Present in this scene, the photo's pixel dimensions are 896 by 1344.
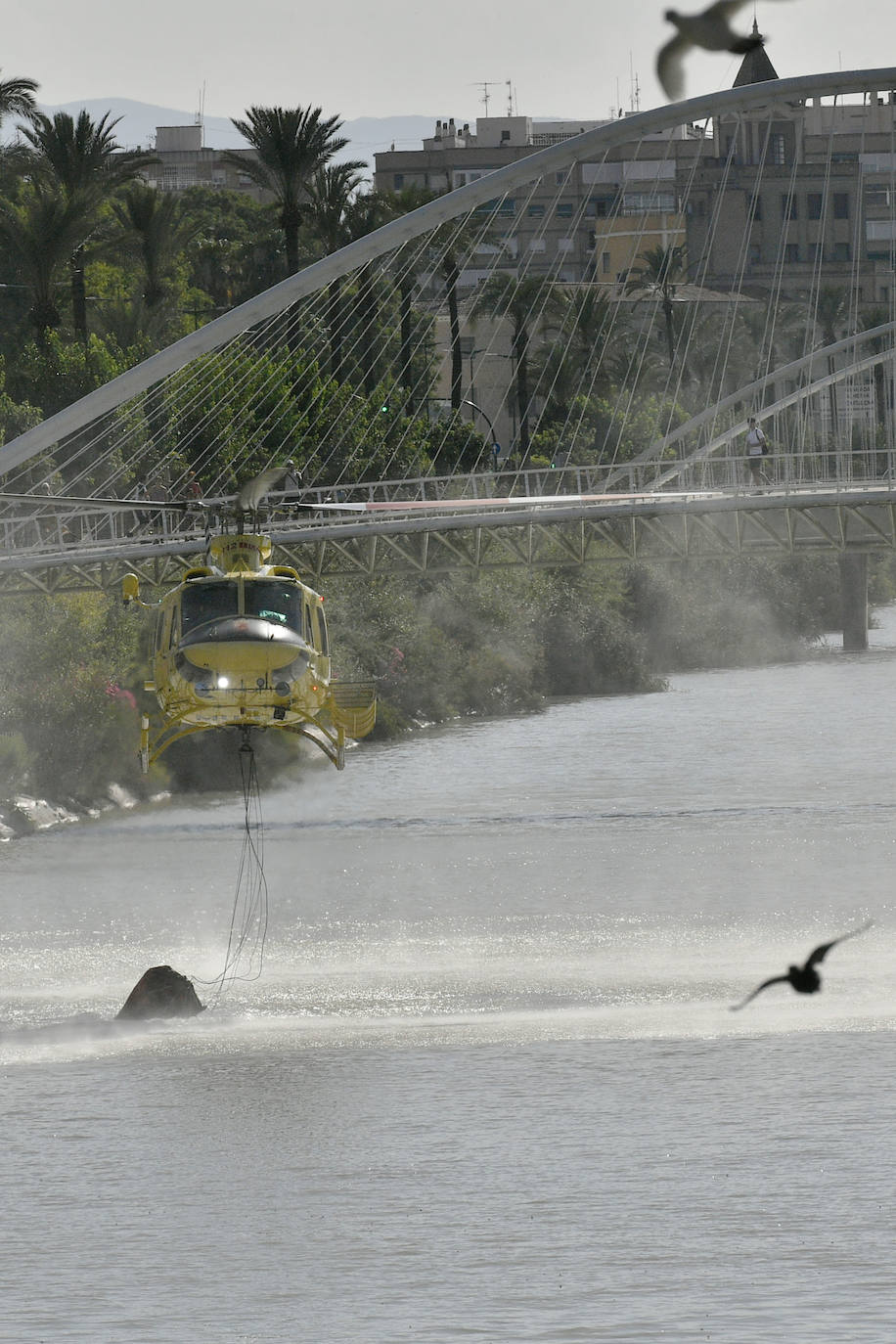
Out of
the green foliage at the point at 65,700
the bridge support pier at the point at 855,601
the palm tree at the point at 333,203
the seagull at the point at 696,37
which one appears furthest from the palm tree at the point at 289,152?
the seagull at the point at 696,37

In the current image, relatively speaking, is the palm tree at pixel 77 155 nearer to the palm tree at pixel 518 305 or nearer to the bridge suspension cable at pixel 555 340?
the bridge suspension cable at pixel 555 340

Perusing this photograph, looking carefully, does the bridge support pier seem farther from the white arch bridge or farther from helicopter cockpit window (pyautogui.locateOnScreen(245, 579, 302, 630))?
helicopter cockpit window (pyautogui.locateOnScreen(245, 579, 302, 630))

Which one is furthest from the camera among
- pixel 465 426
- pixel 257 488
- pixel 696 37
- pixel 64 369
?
pixel 465 426

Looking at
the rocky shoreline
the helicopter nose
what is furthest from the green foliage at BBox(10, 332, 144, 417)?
the helicopter nose

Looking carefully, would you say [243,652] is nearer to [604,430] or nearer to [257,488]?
[257,488]

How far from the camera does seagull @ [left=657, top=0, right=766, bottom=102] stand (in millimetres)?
8766

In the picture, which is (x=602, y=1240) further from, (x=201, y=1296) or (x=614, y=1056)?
(x=614, y=1056)

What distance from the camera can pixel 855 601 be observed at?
280 ft

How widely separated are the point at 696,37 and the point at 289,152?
194ft

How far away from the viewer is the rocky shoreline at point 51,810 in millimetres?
50031

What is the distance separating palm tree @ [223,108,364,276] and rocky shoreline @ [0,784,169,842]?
19085 millimetres

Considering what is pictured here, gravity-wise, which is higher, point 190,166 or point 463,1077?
point 190,166

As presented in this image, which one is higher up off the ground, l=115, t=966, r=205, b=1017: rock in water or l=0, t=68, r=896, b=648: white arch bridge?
l=0, t=68, r=896, b=648: white arch bridge

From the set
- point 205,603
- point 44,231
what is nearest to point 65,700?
point 44,231
